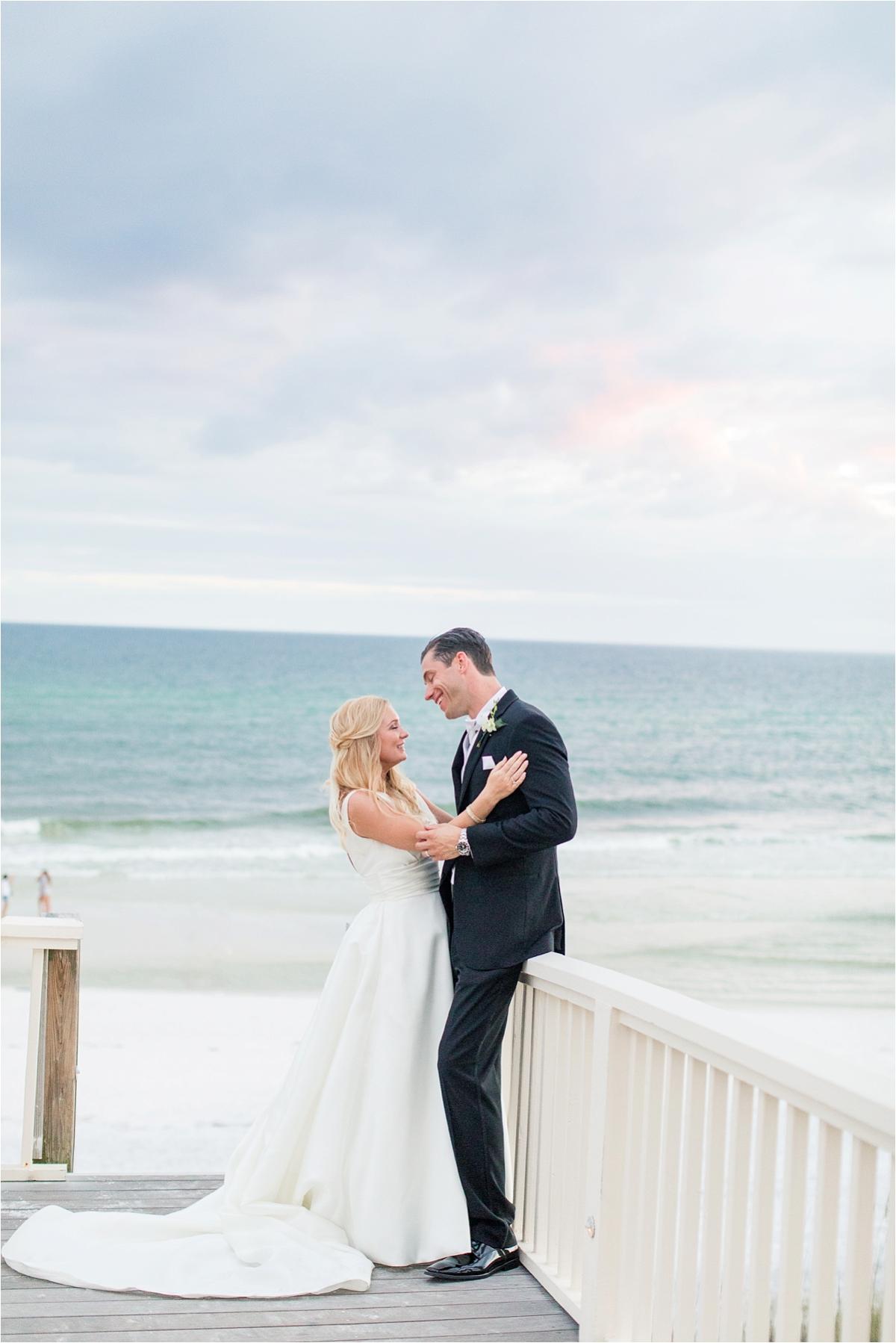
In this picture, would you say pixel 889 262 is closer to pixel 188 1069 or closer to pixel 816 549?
pixel 188 1069

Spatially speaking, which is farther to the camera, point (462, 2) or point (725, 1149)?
point (462, 2)

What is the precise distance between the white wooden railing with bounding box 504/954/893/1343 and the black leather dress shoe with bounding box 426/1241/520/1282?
6 centimetres

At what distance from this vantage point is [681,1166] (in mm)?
2434

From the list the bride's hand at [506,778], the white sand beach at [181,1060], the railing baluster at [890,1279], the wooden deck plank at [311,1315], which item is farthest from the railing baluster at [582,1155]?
the white sand beach at [181,1060]

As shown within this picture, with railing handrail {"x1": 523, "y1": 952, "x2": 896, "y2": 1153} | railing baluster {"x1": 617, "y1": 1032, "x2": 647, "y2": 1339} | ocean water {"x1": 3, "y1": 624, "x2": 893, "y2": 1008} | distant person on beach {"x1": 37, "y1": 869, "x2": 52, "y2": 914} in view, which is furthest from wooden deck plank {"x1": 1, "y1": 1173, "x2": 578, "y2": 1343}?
distant person on beach {"x1": 37, "y1": 869, "x2": 52, "y2": 914}

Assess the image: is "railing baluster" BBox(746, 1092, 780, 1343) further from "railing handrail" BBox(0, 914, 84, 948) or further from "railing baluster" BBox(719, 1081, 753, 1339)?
"railing handrail" BBox(0, 914, 84, 948)

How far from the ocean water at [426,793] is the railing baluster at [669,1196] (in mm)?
9236

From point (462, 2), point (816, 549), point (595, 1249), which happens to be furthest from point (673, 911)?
point (816, 549)

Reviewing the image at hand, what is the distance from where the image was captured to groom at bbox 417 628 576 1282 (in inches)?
115

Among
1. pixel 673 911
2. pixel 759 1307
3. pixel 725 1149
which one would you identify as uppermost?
pixel 725 1149

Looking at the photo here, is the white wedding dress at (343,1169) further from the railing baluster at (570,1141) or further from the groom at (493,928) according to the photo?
the railing baluster at (570,1141)

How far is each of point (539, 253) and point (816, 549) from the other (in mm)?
25227

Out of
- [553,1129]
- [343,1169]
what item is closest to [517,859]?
[553,1129]

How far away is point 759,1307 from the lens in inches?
72.4
